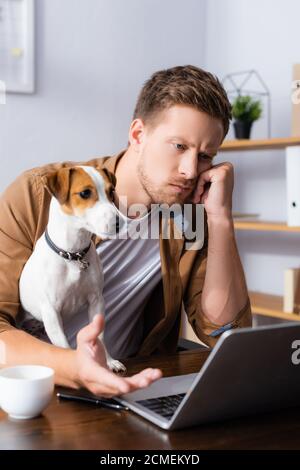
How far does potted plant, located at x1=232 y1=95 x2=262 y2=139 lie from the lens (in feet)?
9.88

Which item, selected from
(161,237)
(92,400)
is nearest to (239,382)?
(92,400)

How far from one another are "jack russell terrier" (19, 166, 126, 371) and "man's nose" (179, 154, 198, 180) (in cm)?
38

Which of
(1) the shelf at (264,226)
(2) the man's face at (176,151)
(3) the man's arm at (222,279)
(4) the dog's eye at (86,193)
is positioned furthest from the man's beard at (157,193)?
(1) the shelf at (264,226)

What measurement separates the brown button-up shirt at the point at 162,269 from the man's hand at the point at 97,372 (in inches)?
11.6

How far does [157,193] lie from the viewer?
1.53 metres

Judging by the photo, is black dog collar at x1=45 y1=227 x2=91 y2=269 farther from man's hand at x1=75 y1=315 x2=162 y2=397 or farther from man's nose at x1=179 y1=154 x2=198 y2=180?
man's nose at x1=179 y1=154 x2=198 y2=180

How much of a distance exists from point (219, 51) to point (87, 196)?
8.74 ft

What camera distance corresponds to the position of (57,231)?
1.09m

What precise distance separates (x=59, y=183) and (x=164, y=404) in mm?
392

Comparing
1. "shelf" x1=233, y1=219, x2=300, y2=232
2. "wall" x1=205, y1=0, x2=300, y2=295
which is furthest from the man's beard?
"wall" x1=205, y1=0, x2=300, y2=295

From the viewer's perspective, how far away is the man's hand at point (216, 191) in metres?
1.55

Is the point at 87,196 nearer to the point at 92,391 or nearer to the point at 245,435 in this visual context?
the point at 92,391

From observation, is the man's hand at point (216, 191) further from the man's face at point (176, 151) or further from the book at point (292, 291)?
the book at point (292, 291)

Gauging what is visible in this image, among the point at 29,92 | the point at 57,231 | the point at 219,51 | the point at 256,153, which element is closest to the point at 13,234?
the point at 57,231
